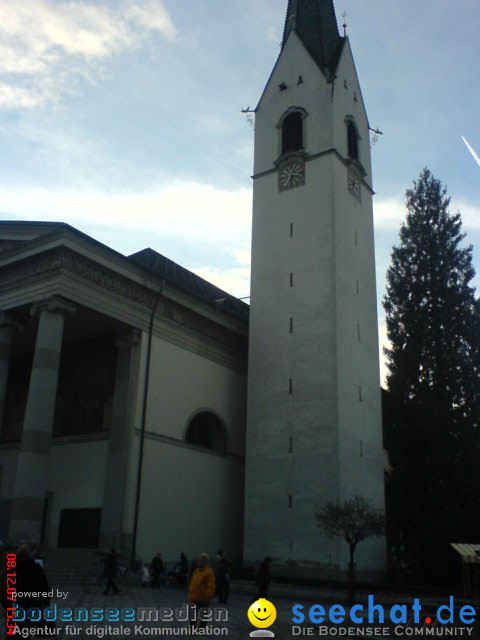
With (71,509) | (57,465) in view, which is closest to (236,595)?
(71,509)

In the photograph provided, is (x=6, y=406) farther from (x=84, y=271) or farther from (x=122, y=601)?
(x=122, y=601)

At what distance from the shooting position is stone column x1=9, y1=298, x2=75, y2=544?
21.4 m

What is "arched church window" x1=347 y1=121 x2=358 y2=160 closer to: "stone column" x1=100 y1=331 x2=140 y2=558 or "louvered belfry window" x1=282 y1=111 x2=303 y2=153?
"louvered belfry window" x1=282 y1=111 x2=303 y2=153

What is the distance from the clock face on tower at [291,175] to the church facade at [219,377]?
72 millimetres

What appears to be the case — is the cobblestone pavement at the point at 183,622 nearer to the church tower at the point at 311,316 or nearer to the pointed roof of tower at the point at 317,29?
the church tower at the point at 311,316

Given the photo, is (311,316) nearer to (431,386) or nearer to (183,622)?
(431,386)

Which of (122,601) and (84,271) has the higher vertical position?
(84,271)

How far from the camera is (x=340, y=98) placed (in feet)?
113

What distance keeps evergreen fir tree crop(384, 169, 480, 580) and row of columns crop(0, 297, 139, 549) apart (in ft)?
43.6

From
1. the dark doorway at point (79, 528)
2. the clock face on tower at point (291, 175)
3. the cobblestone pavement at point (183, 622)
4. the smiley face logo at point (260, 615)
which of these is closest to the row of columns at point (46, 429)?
the dark doorway at point (79, 528)

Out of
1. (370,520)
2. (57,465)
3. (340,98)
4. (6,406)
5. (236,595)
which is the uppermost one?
(340,98)

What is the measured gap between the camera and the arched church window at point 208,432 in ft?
99.2

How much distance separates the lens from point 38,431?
2238 cm

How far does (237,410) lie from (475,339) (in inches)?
495
